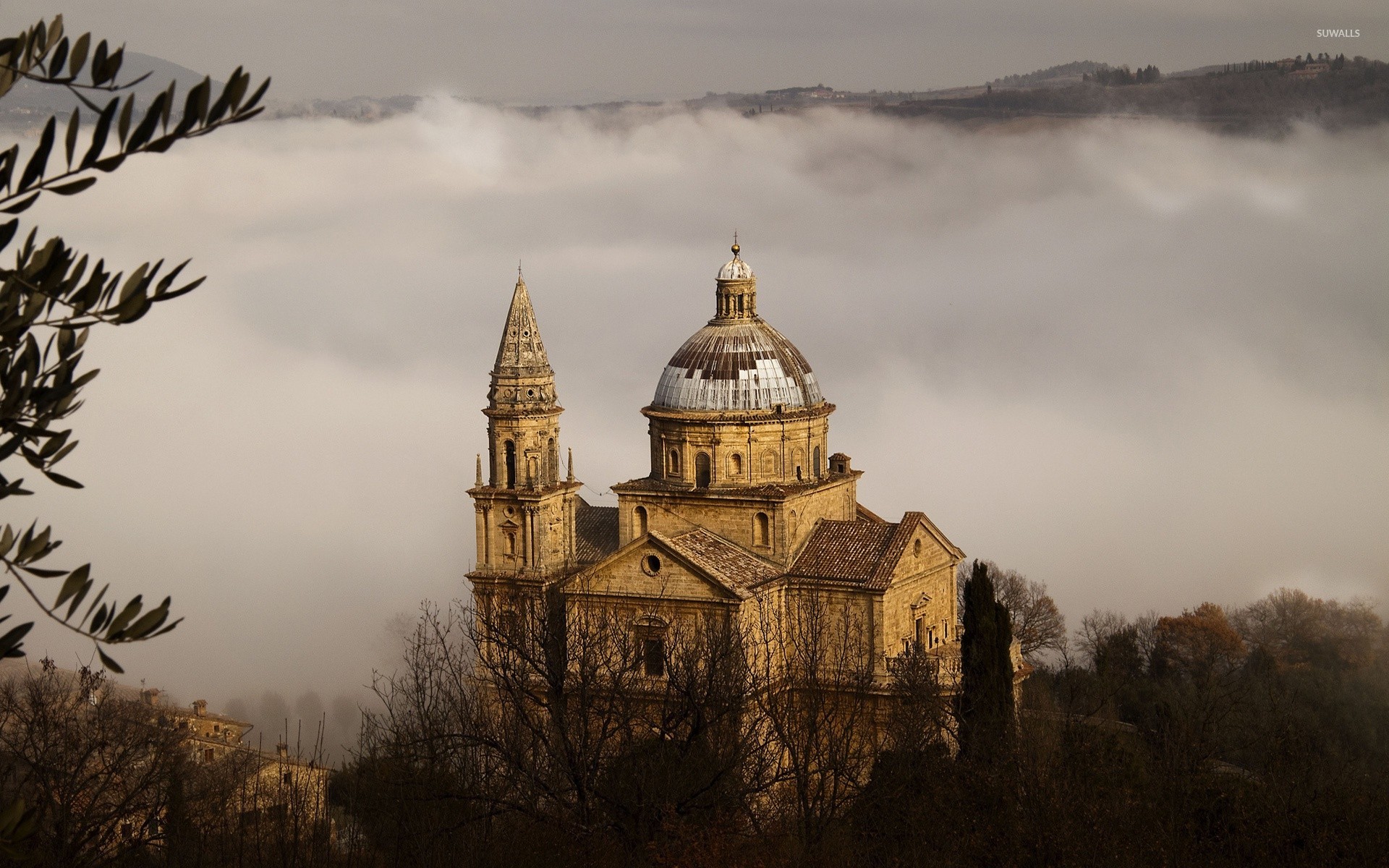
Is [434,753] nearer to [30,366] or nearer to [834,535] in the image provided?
[834,535]

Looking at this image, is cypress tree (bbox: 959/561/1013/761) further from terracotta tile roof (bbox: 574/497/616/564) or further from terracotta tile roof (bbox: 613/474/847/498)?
terracotta tile roof (bbox: 574/497/616/564)

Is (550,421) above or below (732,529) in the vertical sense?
above

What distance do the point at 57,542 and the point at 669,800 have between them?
21.0 m

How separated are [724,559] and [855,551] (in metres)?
3.33

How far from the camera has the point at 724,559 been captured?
41906 millimetres

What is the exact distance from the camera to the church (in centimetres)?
4169

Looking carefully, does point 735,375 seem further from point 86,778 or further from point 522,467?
point 86,778

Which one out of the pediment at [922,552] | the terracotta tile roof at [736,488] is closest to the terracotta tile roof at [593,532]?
the terracotta tile roof at [736,488]

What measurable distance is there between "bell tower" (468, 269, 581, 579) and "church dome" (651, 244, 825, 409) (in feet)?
9.94

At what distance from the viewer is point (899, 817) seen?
31359 millimetres

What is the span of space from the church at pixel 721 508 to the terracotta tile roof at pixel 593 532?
0.11m

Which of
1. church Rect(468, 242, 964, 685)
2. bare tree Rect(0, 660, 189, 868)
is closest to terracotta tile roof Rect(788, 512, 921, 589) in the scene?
church Rect(468, 242, 964, 685)

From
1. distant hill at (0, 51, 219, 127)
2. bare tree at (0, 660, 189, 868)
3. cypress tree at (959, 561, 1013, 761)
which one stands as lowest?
bare tree at (0, 660, 189, 868)

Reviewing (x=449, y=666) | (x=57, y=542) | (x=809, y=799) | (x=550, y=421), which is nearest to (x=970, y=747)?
(x=809, y=799)
